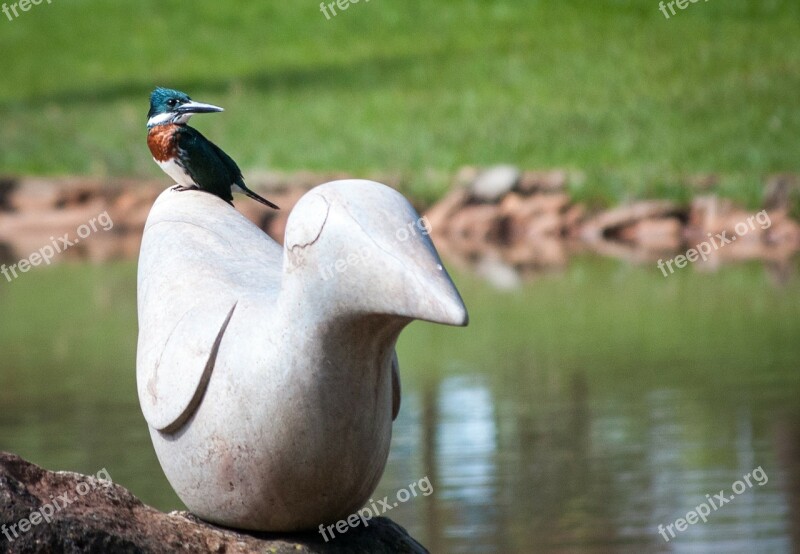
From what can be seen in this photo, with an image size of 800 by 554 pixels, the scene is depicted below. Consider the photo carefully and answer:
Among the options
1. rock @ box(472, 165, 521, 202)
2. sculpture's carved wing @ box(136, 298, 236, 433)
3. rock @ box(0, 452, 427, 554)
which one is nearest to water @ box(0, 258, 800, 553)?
rock @ box(0, 452, 427, 554)

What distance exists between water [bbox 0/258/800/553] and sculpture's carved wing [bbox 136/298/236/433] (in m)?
2.15

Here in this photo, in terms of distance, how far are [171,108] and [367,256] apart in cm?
126

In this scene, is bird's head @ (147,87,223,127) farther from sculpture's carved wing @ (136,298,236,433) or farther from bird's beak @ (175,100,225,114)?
sculpture's carved wing @ (136,298,236,433)

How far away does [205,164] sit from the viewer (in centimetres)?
454

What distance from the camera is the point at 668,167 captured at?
1817 centimetres

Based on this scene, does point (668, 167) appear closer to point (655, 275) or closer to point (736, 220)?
point (736, 220)

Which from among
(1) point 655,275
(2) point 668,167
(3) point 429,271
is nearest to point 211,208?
(3) point 429,271

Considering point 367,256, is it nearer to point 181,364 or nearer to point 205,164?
point 181,364

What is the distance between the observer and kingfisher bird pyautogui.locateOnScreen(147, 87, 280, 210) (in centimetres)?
451

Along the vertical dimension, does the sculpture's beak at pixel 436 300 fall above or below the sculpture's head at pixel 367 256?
below

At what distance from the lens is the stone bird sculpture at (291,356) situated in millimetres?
3623

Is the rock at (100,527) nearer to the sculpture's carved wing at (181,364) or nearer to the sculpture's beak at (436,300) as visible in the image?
the sculpture's carved wing at (181,364)

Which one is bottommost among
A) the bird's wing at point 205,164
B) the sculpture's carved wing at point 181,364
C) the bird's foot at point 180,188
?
the sculpture's carved wing at point 181,364

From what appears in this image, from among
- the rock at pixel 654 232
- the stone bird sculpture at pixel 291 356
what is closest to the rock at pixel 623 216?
the rock at pixel 654 232
